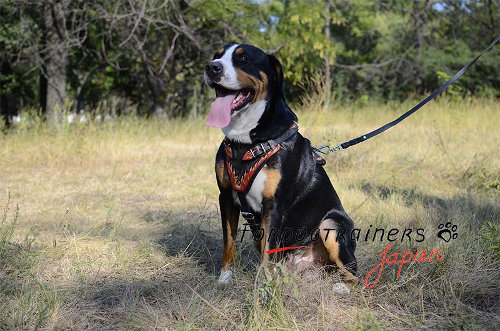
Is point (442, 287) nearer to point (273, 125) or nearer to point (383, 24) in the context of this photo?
point (273, 125)

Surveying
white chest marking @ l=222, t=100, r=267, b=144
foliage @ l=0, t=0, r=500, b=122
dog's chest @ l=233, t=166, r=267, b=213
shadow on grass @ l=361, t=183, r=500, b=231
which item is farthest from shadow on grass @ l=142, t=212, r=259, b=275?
foliage @ l=0, t=0, r=500, b=122

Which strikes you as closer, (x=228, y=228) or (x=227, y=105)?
(x=227, y=105)

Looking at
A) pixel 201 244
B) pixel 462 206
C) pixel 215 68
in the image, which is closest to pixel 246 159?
pixel 215 68

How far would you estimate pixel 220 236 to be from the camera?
13.8ft

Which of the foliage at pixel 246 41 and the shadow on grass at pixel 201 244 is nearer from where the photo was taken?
the shadow on grass at pixel 201 244

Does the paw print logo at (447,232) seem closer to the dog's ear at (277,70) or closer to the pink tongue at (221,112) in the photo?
the dog's ear at (277,70)

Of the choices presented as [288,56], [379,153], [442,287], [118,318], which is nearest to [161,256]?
[118,318]

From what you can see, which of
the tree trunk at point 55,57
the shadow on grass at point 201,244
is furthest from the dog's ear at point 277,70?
the tree trunk at point 55,57

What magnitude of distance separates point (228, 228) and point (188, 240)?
42.7 inches

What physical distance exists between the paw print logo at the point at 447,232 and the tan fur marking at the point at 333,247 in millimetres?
997

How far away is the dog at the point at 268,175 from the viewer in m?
2.87

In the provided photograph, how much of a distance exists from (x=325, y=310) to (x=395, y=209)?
2280mm

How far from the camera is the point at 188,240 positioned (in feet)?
13.4

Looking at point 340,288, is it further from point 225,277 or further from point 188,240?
point 188,240
